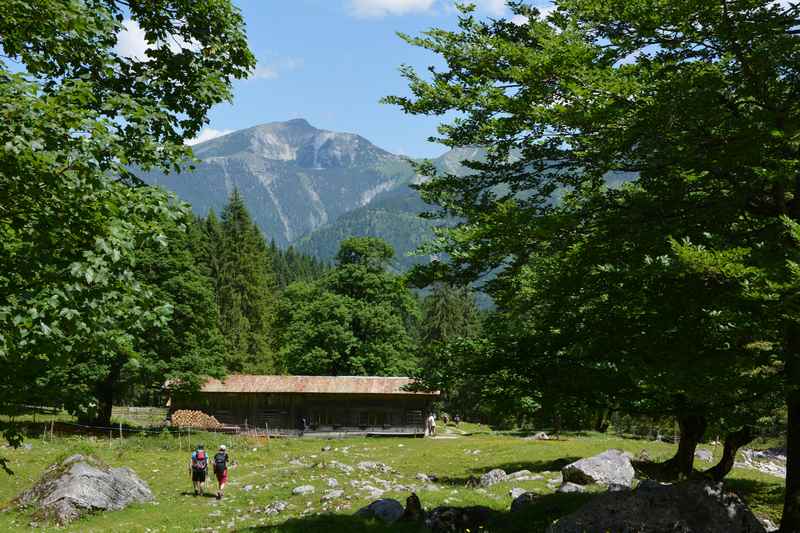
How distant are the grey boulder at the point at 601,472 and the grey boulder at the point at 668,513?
802 cm

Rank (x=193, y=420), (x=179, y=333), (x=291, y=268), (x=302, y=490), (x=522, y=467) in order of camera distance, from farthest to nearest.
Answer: (x=291, y=268), (x=193, y=420), (x=179, y=333), (x=522, y=467), (x=302, y=490)

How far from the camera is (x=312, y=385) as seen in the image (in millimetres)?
44812

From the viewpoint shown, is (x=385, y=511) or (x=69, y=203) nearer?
(x=69, y=203)

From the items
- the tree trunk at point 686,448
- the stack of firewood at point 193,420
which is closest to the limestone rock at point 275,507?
the tree trunk at point 686,448

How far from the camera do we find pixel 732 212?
970 cm

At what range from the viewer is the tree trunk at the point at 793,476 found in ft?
32.2

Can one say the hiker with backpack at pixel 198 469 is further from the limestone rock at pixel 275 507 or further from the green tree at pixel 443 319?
the green tree at pixel 443 319

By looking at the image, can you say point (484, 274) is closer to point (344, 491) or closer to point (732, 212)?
point (732, 212)

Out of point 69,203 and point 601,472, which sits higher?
point 69,203

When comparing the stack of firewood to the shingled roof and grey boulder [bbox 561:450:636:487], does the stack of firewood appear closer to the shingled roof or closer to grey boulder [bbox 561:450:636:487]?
the shingled roof

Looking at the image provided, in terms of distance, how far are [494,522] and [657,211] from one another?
26.0 ft

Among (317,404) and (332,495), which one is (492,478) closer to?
(332,495)

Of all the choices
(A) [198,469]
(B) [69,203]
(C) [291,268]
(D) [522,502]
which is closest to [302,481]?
(A) [198,469]

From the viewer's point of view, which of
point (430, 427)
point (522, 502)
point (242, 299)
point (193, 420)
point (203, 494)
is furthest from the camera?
point (242, 299)
